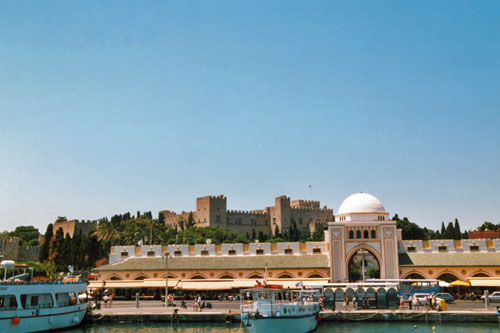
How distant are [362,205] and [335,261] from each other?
689cm

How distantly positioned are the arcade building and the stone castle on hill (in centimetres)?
8540

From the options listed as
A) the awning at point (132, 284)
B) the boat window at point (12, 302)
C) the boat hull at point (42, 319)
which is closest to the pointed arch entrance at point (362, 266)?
the awning at point (132, 284)

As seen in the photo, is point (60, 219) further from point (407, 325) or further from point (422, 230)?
point (407, 325)

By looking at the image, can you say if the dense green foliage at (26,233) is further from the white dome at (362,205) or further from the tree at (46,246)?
the white dome at (362,205)

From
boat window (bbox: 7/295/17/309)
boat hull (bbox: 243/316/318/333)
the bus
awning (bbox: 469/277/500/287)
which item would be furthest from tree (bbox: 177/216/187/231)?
boat hull (bbox: 243/316/318/333)

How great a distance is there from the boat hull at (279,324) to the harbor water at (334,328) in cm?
285

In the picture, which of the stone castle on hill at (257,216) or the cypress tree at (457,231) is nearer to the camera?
the cypress tree at (457,231)

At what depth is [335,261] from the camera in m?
57.6

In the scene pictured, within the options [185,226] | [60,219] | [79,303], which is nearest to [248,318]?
[79,303]

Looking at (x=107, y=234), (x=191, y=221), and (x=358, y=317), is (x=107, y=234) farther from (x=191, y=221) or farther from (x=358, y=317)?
(x=191, y=221)

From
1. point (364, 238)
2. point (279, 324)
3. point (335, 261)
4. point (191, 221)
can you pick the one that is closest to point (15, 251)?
point (191, 221)

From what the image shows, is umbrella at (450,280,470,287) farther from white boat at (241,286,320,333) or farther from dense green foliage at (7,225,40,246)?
dense green foliage at (7,225,40,246)

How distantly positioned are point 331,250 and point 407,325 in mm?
18768

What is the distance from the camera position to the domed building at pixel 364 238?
56.9m
